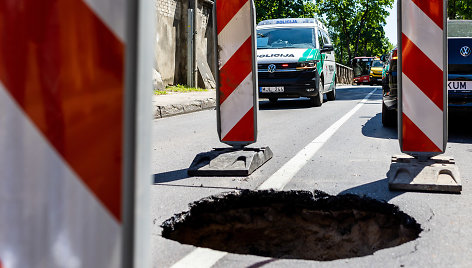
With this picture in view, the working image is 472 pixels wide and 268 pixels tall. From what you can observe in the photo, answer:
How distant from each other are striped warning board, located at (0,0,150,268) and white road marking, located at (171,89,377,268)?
159 cm

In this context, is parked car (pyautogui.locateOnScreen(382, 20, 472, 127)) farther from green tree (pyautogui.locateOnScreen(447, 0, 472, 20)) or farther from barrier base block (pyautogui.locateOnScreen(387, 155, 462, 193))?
green tree (pyautogui.locateOnScreen(447, 0, 472, 20))

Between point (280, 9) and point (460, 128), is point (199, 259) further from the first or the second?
point (280, 9)

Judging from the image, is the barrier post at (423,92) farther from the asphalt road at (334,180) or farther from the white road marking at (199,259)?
the white road marking at (199,259)

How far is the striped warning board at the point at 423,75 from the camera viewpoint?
378cm

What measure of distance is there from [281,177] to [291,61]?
820cm

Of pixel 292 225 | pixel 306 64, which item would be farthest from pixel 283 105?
pixel 292 225

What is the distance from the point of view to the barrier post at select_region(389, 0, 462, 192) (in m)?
3.78

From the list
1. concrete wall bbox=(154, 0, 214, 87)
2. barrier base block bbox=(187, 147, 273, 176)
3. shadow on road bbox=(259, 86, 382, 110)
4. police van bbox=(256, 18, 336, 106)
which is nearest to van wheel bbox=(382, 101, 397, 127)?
barrier base block bbox=(187, 147, 273, 176)

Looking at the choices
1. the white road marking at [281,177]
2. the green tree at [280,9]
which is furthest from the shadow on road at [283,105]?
the green tree at [280,9]

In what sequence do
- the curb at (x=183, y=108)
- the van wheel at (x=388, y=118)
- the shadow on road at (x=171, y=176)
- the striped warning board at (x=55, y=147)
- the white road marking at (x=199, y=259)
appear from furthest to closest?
the curb at (x=183, y=108), the van wheel at (x=388, y=118), the shadow on road at (x=171, y=176), the white road marking at (x=199, y=259), the striped warning board at (x=55, y=147)

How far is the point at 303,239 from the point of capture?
11.2ft

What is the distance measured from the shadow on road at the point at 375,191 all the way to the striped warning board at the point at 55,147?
10.0 ft

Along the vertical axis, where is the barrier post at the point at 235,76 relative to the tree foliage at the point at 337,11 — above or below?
below

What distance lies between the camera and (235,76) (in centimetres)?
469
